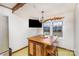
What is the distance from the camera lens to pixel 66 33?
1283mm

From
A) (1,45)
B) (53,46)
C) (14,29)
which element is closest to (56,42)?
(53,46)

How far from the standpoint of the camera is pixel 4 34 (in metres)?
1.31

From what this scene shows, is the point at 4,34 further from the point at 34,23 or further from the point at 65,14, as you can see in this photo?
the point at 65,14

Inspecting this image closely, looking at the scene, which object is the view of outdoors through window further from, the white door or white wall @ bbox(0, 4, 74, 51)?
the white door

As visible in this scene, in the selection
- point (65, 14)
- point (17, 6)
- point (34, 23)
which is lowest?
point (34, 23)

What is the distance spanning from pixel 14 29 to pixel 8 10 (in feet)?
0.90

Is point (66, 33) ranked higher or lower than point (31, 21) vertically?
lower

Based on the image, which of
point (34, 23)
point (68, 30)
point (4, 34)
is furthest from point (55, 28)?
point (4, 34)

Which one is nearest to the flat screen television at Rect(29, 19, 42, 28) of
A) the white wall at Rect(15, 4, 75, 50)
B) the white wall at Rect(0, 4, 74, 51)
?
the white wall at Rect(0, 4, 74, 51)

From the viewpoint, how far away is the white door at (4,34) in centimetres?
130

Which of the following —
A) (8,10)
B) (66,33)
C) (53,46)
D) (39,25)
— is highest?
(8,10)

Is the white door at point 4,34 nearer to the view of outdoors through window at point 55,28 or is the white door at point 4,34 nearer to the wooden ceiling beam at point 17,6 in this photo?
the wooden ceiling beam at point 17,6

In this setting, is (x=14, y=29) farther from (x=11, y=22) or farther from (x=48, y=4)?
(x=48, y=4)

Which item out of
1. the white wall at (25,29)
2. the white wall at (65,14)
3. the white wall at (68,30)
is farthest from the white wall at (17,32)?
the white wall at (68,30)
